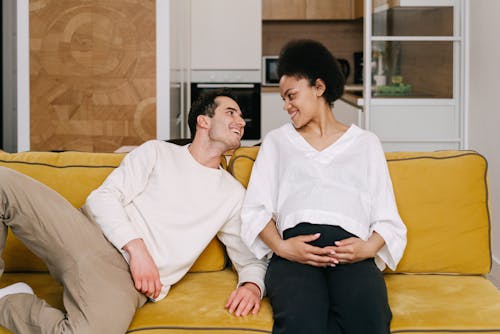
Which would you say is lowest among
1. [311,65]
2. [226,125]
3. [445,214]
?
[445,214]

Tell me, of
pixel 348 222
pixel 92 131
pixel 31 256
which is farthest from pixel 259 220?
pixel 92 131

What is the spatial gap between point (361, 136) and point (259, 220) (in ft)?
1.50

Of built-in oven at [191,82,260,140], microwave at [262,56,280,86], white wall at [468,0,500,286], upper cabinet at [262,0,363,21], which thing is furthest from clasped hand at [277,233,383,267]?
upper cabinet at [262,0,363,21]

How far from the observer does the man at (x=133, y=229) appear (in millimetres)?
1887

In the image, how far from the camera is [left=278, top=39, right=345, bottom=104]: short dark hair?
2424 mm

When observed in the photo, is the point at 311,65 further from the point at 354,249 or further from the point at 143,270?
the point at 143,270

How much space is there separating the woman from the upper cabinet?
4.55 meters

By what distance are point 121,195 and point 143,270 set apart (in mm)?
310

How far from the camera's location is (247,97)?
6102 millimetres

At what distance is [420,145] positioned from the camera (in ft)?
14.8

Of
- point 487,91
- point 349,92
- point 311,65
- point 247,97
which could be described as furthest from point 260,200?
point 349,92

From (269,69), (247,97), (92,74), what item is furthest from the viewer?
(269,69)

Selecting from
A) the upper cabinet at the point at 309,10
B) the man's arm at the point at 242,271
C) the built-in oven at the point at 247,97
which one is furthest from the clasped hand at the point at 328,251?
the upper cabinet at the point at 309,10

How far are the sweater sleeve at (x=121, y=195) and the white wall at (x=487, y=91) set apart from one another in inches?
84.9
